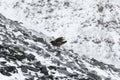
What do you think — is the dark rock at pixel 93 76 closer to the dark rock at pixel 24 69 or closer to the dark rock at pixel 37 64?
the dark rock at pixel 37 64

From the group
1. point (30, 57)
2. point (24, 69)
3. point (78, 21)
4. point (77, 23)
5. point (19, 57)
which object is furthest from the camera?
point (78, 21)

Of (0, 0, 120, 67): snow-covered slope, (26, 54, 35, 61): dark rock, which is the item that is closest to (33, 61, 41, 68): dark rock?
(26, 54, 35, 61): dark rock

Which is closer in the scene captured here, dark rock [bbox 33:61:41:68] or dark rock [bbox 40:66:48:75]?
dark rock [bbox 40:66:48:75]

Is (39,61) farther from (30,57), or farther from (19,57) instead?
(19,57)

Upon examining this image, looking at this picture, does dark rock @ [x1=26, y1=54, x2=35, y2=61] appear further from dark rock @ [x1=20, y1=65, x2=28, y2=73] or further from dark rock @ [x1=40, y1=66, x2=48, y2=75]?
dark rock @ [x1=20, y1=65, x2=28, y2=73]

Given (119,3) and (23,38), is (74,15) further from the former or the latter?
(23,38)

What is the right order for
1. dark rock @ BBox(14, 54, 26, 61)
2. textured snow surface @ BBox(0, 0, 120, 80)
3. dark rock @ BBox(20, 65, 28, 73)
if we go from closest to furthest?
dark rock @ BBox(20, 65, 28, 73) < dark rock @ BBox(14, 54, 26, 61) < textured snow surface @ BBox(0, 0, 120, 80)

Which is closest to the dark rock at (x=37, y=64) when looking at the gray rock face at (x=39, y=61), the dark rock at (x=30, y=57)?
the gray rock face at (x=39, y=61)

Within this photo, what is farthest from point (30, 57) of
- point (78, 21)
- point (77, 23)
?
point (78, 21)

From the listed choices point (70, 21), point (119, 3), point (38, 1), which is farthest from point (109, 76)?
point (38, 1)
